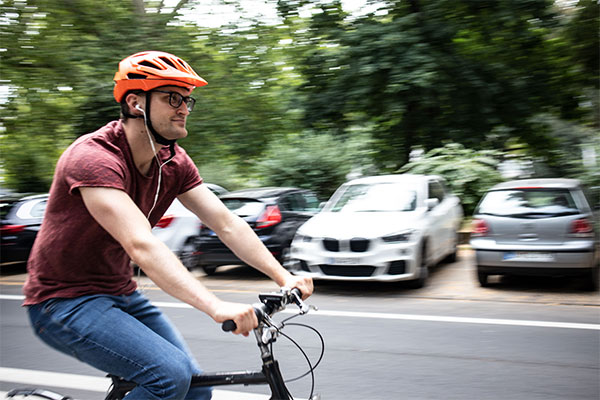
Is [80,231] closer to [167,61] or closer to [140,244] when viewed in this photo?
[140,244]

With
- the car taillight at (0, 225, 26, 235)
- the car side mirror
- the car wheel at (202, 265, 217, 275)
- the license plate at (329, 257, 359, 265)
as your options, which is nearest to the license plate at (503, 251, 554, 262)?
the car side mirror

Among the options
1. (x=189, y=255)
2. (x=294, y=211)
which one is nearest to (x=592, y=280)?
(x=294, y=211)

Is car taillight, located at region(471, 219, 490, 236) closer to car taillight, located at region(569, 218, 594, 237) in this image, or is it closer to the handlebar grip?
car taillight, located at region(569, 218, 594, 237)

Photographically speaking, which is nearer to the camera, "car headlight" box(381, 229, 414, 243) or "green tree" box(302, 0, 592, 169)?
"car headlight" box(381, 229, 414, 243)

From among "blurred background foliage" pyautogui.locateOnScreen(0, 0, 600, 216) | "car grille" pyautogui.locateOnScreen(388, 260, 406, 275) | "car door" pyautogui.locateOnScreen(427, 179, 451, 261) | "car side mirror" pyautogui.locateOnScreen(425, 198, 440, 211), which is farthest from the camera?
"blurred background foliage" pyautogui.locateOnScreen(0, 0, 600, 216)

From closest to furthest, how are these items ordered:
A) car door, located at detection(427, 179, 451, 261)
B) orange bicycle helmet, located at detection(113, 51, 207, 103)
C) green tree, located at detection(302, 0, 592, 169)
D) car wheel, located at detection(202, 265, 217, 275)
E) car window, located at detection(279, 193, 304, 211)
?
orange bicycle helmet, located at detection(113, 51, 207, 103), car door, located at detection(427, 179, 451, 261), car window, located at detection(279, 193, 304, 211), car wheel, located at detection(202, 265, 217, 275), green tree, located at detection(302, 0, 592, 169)

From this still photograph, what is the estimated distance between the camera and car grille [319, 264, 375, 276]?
796cm

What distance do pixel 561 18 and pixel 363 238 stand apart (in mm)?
8406

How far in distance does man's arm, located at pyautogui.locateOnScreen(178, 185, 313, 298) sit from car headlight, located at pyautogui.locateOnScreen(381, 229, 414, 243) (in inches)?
220

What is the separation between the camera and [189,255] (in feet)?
32.5

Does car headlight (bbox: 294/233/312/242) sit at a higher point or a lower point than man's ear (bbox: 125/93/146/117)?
lower

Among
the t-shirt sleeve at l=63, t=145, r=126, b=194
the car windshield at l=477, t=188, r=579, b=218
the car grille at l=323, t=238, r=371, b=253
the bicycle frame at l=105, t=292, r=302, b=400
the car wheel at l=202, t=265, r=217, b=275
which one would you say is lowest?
the car wheel at l=202, t=265, r=217, b=275

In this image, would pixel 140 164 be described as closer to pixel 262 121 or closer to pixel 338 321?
pixel 338 321

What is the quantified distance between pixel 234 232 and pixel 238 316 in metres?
0.72
